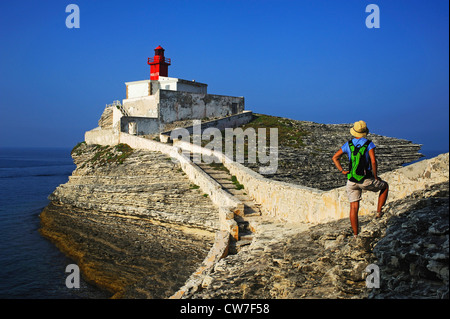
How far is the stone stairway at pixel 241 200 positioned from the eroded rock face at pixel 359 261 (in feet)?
6.51

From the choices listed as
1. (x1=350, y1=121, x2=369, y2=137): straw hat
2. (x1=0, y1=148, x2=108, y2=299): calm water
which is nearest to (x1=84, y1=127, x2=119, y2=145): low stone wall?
(x1=0, y1=148, x2=108, y2=299): calm water

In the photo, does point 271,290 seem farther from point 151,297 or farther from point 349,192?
point 151,297

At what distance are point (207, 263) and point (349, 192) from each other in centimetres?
396

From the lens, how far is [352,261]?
215 inches

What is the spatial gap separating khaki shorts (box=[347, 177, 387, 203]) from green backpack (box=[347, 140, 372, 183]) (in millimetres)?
85

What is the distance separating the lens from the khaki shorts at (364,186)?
612 centimetres

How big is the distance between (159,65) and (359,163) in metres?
36.7

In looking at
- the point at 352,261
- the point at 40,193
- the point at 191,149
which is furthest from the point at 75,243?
the point at 40,193

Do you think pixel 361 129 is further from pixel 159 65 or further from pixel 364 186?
pixel 159 65

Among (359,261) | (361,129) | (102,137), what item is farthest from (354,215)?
(102,137)

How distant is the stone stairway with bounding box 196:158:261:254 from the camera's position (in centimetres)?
987

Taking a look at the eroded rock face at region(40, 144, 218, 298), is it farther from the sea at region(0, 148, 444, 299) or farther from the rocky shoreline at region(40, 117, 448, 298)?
the sea at region(0, 148, 444, 299)

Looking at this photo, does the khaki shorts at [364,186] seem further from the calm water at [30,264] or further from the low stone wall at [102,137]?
the low stone wall at [102,137]

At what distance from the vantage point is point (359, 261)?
17.5ft
